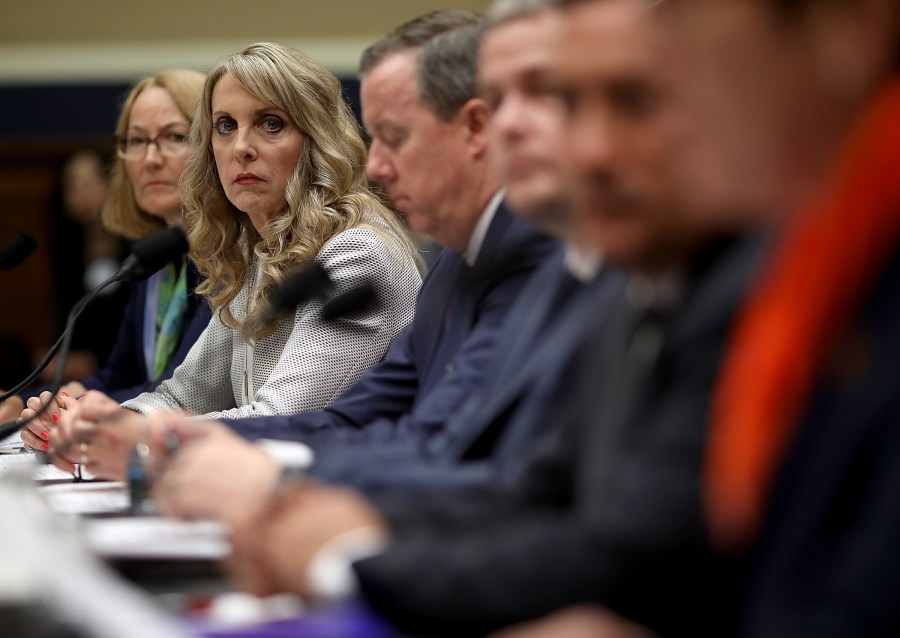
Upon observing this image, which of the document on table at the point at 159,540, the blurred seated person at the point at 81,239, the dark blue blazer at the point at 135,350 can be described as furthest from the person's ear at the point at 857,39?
the blurred seated person at the point at 81,239

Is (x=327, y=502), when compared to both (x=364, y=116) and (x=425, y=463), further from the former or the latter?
(x=364, y=116)

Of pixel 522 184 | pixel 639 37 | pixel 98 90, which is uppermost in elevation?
pixel 639 37

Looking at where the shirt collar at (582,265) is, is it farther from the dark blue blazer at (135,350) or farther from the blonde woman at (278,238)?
the dark blue blazer at (135,350)

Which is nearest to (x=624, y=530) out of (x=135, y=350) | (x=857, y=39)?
(x=857, y=39)

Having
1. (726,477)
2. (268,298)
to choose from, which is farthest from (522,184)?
(268,298)

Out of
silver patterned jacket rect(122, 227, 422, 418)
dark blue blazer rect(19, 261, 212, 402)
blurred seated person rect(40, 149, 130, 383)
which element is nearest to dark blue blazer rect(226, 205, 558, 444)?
silver patterned jacket rect(122, 227, 422, 418)

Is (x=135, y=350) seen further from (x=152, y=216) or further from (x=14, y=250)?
(x=14, y=250)

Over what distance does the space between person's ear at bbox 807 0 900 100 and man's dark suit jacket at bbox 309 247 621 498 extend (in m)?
0.60

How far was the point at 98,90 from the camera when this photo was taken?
28.3 ft

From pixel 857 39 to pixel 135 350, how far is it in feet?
11.8

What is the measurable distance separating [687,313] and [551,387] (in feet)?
1.72

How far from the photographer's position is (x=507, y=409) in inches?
72.0

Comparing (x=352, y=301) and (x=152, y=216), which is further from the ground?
(x=352, y=301)

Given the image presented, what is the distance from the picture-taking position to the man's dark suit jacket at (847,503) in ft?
2.90
